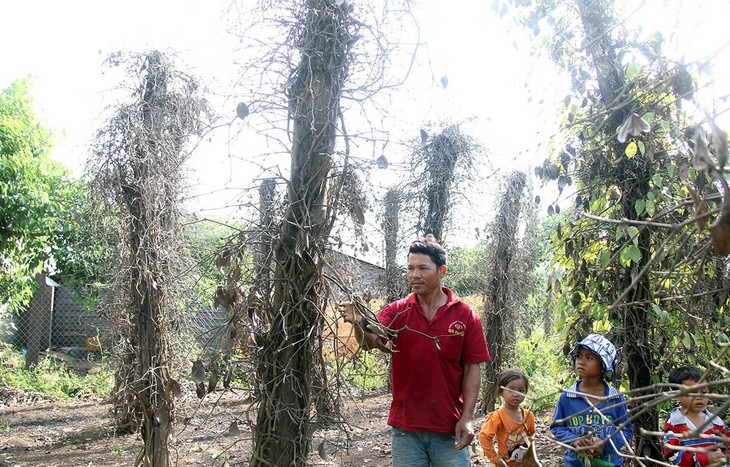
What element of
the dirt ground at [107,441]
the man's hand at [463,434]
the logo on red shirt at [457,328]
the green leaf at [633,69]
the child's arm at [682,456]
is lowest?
the dirt ground at [107,441]

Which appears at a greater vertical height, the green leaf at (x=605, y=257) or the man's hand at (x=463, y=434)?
the green leaf at (x=605, y=257)

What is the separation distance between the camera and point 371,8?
8.89 ft

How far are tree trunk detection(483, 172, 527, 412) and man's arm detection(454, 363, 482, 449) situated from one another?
18.8 ft

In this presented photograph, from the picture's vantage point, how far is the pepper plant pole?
253 centimetres

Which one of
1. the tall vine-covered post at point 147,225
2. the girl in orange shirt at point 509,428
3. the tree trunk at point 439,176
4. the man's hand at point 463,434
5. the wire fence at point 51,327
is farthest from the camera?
the wire fence at point 51,327

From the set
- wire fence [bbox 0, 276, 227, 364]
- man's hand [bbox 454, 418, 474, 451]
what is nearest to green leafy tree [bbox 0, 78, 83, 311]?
wire fence [bbox 0, 276, 227, 364]

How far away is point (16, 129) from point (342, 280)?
7938 millimetres

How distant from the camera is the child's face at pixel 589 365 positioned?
3.38 metres

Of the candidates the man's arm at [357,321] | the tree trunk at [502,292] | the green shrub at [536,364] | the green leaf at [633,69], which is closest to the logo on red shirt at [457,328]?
the man's arm at [357,321]

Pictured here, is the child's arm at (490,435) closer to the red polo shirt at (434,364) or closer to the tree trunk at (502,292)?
the red polo shirt at (434,364)

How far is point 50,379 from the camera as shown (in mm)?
9750

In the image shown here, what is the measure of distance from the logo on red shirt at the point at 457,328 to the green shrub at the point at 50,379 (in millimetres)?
8060

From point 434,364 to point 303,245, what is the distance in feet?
3.13

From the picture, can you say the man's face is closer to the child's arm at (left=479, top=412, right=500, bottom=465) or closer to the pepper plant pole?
the pepper plant pole
